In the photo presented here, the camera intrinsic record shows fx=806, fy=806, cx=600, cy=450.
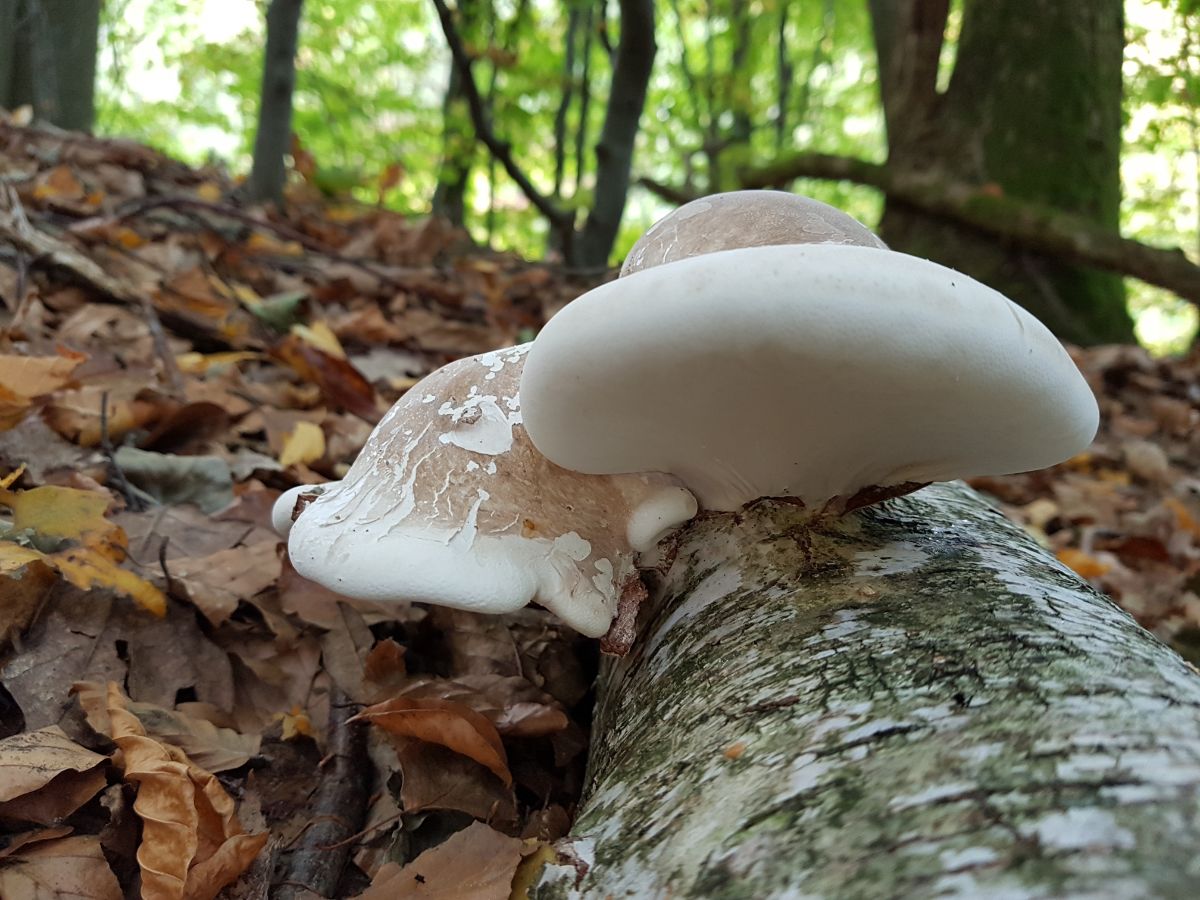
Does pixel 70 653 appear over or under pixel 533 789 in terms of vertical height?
over

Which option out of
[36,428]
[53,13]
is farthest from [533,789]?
[53,13]

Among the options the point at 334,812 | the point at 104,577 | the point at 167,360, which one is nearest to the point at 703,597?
the point at 334,812

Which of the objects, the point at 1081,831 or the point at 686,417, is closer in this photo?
the point at 1081,831

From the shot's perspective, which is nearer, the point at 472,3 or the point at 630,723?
the point at 630,723

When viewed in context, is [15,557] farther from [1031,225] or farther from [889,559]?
[1031,225]

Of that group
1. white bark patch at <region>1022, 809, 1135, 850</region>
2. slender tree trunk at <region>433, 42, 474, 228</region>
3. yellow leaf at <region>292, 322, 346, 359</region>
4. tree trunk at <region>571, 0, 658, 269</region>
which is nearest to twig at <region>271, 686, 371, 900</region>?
white bark patch at <region>1022, 809, 1135, 850</region>

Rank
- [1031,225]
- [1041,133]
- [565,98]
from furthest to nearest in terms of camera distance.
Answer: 1. [565,98]
2. [1041,133]
3. [1031,225]

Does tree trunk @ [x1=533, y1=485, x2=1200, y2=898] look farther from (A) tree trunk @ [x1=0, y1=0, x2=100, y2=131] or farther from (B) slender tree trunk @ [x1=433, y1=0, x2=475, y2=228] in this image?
(A) tree trunk @ [x1=0, y1=0, x2=100, y2=131]

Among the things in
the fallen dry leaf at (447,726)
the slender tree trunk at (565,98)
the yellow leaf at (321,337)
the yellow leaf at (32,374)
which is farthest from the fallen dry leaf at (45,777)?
the slender tree trunk at (565,98)

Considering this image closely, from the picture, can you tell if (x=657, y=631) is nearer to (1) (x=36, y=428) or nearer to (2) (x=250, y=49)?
(1) (x=36, y=428)
